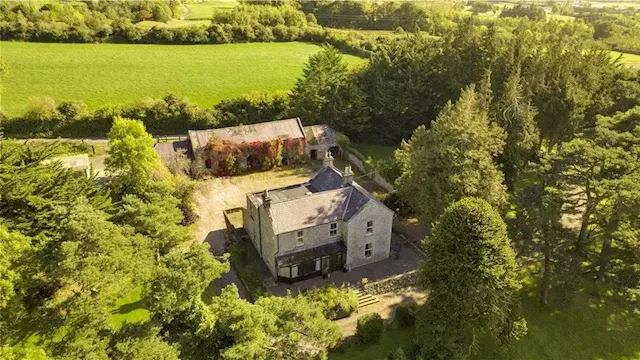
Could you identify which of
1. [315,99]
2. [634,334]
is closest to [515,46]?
[315,99]

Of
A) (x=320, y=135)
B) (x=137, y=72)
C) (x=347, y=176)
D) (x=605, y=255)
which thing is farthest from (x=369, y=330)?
(x=137, y=72)

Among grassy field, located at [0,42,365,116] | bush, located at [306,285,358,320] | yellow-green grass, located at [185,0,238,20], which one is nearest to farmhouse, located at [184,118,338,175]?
grassy field, located at [0,42,365,116]

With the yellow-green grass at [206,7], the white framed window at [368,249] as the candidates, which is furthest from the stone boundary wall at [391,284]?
the yellow-green grass at [206,7]

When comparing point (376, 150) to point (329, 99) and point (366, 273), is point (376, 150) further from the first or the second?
point (366, 273)

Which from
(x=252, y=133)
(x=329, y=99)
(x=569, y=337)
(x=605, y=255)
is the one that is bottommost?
(x=569, y=337)

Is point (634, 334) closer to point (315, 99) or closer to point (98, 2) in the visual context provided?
point (315, 99)

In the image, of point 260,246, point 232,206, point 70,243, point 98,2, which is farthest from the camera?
point 98,2
